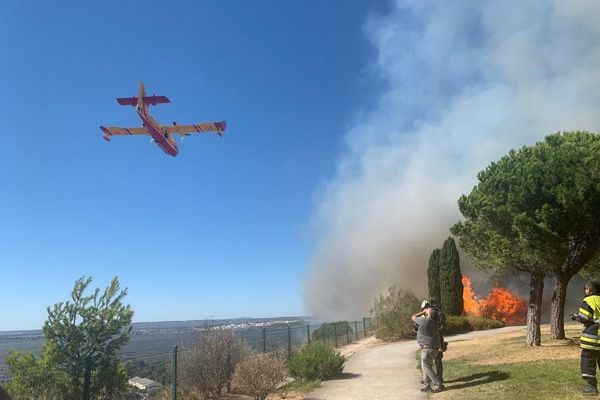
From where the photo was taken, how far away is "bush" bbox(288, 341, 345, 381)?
13.4 m

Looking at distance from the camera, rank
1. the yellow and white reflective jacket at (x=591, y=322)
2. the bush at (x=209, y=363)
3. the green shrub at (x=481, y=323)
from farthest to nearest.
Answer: the green shrub at (x=481, y=323), the bush at (x=209, y=363), the yellow and white reflective jacket at (x=591, y=322)

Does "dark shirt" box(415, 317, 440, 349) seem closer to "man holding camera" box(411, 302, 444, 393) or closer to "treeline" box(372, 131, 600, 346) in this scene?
"man holding camera" box(411, 302, 444, 393)

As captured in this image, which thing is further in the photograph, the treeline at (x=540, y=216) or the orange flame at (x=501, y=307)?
the orange flame at (x=501, y=307)

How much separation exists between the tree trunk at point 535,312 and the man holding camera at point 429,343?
7.30 m

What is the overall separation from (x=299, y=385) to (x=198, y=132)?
49.4 feet

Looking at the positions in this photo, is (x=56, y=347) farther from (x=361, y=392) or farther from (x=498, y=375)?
(x=498, y=375)

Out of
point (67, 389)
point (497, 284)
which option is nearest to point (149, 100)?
point (67, 389)

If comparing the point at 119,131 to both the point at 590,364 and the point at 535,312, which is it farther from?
the point at 590,364

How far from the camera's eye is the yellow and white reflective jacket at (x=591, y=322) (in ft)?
27.5

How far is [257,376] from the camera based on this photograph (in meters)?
10.8

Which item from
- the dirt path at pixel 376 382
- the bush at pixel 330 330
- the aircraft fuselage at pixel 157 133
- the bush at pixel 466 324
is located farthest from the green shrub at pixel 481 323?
the aircraft fuselage at pixel 157 133

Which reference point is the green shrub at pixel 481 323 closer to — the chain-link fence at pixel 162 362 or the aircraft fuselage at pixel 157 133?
the chain-link fence at pixel 162 362

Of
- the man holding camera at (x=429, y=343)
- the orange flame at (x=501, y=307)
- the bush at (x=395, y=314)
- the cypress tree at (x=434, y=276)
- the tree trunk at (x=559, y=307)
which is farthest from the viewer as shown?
the orange flame at (x=501, y=307)

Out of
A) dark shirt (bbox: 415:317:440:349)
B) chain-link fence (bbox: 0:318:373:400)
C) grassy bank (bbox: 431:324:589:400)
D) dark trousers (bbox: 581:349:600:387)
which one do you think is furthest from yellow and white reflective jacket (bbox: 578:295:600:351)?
chain-link fence (bbox: 0:318:373:400)
